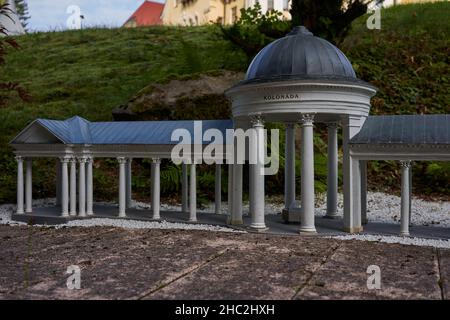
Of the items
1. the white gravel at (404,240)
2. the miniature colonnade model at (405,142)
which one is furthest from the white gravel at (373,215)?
the miniature colonnade model at (405,142)

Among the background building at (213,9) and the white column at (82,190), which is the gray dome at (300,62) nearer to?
the white column at (82,190)

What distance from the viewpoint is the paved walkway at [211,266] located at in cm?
930

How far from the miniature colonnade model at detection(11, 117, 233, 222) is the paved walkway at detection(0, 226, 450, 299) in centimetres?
342

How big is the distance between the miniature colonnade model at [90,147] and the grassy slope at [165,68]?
579 cm

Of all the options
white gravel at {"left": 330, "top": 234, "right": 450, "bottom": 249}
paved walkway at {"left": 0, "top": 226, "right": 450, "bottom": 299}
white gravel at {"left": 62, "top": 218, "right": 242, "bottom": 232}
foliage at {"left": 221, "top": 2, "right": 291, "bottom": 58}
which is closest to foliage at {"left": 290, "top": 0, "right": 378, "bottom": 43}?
foliage at {"left": 221, "top": 2, "right": 291, "bottom": 58}

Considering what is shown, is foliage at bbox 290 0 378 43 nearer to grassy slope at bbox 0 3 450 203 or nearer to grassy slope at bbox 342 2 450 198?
grassy slope at bbox 342 2 450 198

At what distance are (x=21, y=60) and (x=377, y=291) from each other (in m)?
44.0

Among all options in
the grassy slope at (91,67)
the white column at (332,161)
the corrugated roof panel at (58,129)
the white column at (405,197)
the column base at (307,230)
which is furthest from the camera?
the grassy slope at (91,67)

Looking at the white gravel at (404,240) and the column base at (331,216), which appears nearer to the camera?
the white gravel at (404,240)

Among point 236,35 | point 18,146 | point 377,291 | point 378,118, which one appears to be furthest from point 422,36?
point 377,291

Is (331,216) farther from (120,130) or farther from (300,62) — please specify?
(120,130)

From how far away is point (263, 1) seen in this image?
4950 centimetres

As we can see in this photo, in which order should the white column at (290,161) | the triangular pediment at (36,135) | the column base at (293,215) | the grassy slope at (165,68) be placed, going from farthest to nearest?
the grassy slope at (165,68)
the triangular pediment at (36,135)
the white column at (290,161)
the column base at (293,215)
